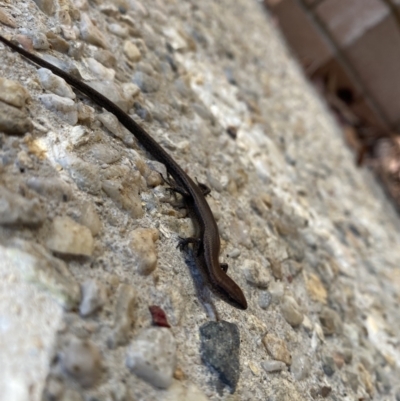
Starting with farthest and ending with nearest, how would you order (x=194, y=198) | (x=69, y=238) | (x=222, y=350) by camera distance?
(x=194, y=198) < (x=222, y=350) < (x=69, y=238)

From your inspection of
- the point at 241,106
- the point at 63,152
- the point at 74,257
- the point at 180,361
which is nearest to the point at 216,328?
the point at 180,361

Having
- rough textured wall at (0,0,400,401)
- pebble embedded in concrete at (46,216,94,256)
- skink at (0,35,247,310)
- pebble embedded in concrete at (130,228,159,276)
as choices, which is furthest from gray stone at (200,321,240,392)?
pebble embedded in concrete at (46,216,94,256)

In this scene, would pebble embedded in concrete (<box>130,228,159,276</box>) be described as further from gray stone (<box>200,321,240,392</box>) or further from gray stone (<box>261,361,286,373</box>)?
gray stone (<box>261,361,286,373</box>)

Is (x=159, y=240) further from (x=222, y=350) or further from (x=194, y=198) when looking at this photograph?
(x=222, y=350)

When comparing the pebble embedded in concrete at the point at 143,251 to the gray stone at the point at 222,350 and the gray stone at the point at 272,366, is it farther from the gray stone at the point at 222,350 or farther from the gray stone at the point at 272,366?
the gray stone at the point at 272,366

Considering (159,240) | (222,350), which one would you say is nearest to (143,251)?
(159,240)

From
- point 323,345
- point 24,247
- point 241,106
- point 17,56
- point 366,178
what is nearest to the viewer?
point 24,247

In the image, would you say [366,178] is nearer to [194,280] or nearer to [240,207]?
[240,207]
